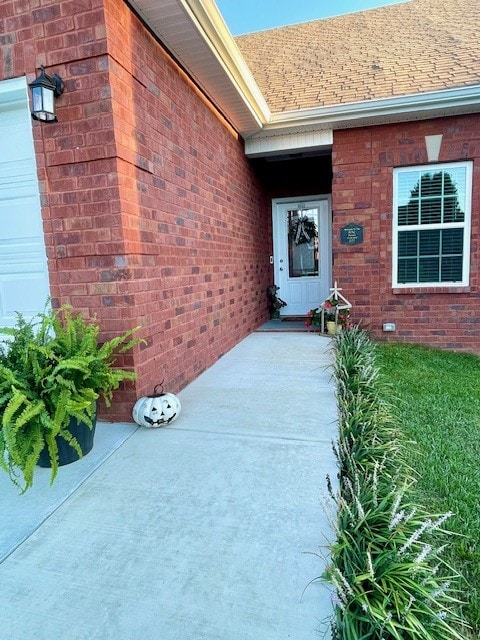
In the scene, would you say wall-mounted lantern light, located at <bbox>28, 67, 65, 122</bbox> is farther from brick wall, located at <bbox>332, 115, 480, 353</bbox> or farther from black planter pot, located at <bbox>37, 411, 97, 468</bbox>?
brick wall, located at <bbox>332, 115, 480, 353</bbox>

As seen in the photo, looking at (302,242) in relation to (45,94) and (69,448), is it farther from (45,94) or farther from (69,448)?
(69,448)

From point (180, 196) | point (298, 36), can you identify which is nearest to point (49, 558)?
point (180, 196)

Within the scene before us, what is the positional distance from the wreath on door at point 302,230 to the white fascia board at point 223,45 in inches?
117

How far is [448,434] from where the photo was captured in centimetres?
302

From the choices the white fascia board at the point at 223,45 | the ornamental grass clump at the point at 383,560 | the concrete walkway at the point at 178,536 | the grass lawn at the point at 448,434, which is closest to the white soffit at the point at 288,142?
the white fascia board at the point at 223,45

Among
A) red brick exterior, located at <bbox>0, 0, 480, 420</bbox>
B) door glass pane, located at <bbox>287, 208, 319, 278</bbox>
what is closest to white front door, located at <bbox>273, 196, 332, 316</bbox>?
door glass pane, located at <bbox>287, 208, 319, 278</bbox>

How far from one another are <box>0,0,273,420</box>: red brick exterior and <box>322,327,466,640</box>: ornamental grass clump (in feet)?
5.60

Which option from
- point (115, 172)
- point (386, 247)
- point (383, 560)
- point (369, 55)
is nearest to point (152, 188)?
point (115, 172)

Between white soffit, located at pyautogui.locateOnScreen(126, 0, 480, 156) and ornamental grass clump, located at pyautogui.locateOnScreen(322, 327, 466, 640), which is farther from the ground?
white soffit, located at pyautogui.locateOnScreen(126, 0, 480, 156)

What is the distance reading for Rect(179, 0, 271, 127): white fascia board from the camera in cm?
301

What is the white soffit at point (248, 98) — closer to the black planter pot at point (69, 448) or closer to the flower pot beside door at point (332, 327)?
the flower pot beside door at point (332, 327)

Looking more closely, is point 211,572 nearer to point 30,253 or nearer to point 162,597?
point 162,597

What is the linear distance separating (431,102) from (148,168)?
4.05 metres

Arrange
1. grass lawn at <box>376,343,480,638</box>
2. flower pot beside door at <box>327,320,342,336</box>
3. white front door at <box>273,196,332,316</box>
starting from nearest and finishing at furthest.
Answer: grass lawn at <box>376,343,480,638</box> → flower pot beside door at <box>327,320,342,336</box> → white front door at <box>273,196,332,316</box>
